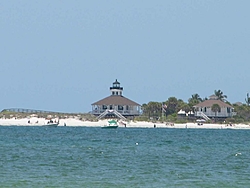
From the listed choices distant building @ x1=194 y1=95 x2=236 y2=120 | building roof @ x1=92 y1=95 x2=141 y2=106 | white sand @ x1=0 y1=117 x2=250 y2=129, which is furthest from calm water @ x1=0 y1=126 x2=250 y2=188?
building roof @ x1=92 y1=95 x2=141 y2=106

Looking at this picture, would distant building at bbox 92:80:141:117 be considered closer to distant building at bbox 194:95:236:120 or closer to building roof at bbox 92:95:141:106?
building roof at bbox 92:95:141:106

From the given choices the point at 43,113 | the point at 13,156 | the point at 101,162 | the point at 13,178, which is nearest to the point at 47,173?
the point at 13,178

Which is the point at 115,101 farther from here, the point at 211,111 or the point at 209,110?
the point at 211,111

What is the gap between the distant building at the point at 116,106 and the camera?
15638cm

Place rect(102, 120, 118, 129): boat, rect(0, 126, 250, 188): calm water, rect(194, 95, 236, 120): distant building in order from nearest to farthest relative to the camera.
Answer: rect(0, 126, 250, 188): calm water
rect(102, 120, 118, 129): boat
rect(194, 95, 236, 120): distant building

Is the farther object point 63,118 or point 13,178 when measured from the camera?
point 63,118

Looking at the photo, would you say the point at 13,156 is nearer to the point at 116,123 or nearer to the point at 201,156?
the point at 201,156

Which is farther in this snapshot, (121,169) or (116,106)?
(116,106)

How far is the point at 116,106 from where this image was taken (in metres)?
157

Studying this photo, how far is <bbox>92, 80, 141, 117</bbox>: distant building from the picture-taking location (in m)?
156

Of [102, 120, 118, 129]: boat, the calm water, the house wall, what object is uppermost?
the house wall

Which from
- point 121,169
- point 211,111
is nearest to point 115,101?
point 211,111

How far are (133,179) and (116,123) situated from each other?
4218 inches

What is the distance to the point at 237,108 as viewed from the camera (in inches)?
6378
